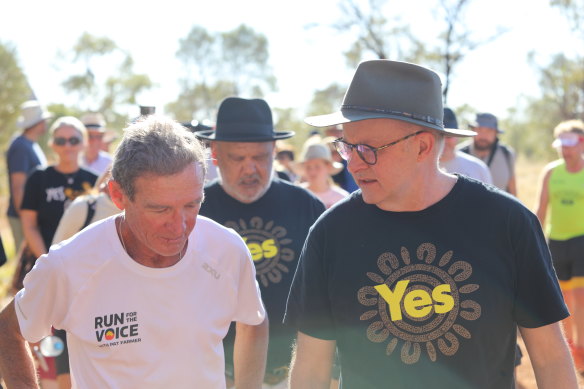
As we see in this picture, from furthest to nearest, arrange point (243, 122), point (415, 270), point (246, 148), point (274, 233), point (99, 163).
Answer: point (99, 163) < point (243, 122) < point (246, 148) < point (274, 233) < point (415, 270)

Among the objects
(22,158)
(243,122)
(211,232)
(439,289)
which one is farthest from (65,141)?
(439,289)

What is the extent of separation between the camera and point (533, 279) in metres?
2.31

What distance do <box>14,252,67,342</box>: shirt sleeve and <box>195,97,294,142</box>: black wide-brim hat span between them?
1932mm

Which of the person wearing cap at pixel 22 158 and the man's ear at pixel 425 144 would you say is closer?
the man's ear at pixel 425 144

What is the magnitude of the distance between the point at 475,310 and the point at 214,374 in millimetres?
930

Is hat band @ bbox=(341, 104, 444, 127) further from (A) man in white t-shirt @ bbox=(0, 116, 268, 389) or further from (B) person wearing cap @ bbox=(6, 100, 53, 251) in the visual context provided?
(B) person wearing cap @ bbox=(6, 100, 53, 251)

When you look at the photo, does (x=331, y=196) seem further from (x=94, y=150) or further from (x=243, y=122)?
(x=94, y=150)

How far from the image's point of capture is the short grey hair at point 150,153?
229 cm

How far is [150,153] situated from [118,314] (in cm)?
55

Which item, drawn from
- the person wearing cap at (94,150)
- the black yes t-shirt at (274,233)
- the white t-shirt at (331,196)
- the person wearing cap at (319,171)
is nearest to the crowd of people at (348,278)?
the black yes t-shirt at (274,233)

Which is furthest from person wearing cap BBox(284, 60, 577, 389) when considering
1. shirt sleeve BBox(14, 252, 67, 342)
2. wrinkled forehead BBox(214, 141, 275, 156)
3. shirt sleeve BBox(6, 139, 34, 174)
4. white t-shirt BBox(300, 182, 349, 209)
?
shirt sleeve BBox(6, 139, 34, 174)

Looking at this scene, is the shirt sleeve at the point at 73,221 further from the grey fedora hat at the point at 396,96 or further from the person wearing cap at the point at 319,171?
the person wearing cap at the point at 319,171

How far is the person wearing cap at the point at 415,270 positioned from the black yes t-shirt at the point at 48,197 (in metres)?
3.58

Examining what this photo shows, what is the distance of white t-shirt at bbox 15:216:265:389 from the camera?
7.65 ft
